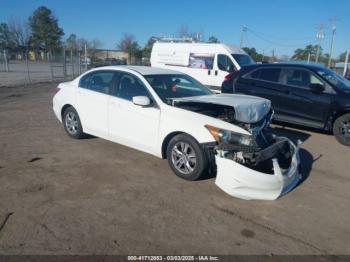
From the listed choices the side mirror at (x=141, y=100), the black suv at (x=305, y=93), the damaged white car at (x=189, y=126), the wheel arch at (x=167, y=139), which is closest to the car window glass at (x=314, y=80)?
the black suv at (x=305, y=93)

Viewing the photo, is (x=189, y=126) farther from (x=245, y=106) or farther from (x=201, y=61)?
(x=201, y=61)

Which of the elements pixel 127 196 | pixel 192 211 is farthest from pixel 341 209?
pixel 127 196

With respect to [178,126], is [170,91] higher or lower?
higher

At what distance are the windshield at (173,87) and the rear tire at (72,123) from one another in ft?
6.31

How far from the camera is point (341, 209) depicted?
4000mm

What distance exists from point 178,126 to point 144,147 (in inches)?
32.8

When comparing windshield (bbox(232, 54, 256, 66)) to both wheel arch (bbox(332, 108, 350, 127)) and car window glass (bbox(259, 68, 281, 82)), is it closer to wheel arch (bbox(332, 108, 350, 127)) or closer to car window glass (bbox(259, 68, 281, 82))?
car window glass (bbox(259, 68, 281, 82))

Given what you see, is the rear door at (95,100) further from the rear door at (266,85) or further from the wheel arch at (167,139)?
the rear door at (266,85)

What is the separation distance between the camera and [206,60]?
12922 millimetres

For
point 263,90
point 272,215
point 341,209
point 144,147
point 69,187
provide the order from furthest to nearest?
point 263,90 → point 144,147 → point 69,187 → point 341,209 → point 272,215

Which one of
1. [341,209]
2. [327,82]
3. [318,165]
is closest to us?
[341,209]

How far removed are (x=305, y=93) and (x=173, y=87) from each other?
3.73m

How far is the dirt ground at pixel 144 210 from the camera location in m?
3.12

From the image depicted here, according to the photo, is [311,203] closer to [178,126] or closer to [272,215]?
[272,215]
